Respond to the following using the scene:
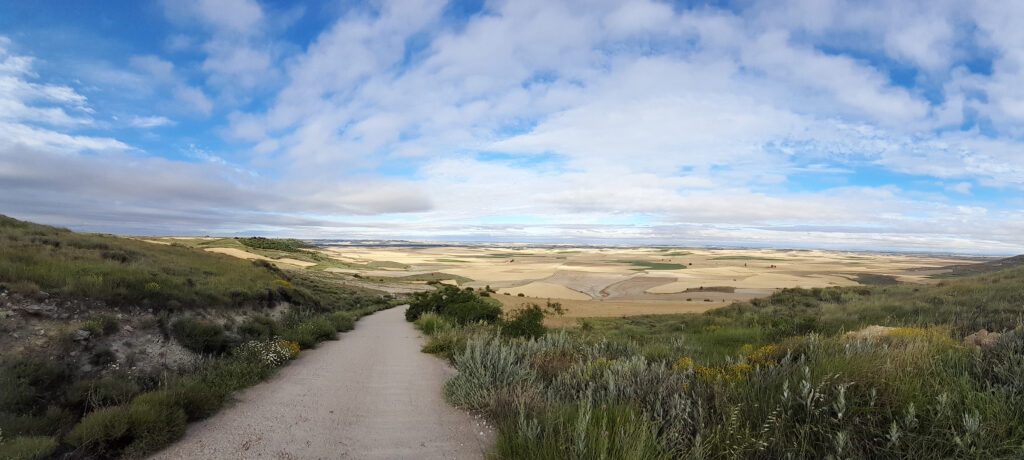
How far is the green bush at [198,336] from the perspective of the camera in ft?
29.8

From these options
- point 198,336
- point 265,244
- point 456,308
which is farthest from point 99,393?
point 265,244

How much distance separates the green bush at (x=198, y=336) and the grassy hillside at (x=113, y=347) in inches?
1.0

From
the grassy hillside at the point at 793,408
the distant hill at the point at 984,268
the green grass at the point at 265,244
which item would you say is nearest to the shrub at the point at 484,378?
the grassy hillside at the point at 793,408

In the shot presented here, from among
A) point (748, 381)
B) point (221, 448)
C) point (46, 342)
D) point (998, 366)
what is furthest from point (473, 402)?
point (46, 342)

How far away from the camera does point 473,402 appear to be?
6363mm

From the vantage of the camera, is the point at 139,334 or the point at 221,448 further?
the point at 139,334

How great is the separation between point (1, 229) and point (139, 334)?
10.8 meters

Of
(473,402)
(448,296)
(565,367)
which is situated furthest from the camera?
(448,296)

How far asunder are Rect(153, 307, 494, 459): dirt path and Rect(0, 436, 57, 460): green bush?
101cm

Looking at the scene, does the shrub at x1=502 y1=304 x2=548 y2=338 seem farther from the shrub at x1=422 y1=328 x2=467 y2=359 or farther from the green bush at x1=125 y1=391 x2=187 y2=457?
the green bush at x1=125 y1=391 x2=187 y2=457

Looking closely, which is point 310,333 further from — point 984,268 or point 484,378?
point 984,268

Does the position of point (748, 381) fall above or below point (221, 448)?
above

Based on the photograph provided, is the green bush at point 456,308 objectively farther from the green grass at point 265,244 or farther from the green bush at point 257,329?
the green grass at point 265,244

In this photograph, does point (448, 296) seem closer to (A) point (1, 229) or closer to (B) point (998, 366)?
(A) point (1, 229)
